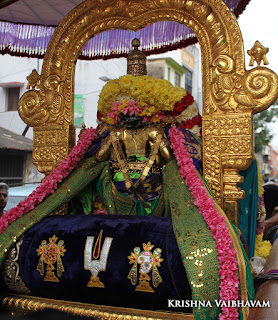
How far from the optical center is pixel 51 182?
8.63ft

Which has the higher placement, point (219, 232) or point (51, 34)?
point (51, 34)

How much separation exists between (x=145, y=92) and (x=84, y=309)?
5.47 feet

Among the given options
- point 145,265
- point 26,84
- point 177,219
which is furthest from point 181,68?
point 145,265

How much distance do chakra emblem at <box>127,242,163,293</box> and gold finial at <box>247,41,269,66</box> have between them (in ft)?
5.10

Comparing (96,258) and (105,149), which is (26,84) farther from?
(96,258)

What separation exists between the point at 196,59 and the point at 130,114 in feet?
36.6

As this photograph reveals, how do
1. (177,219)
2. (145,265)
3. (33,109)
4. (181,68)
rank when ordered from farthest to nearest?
(181,68) → (33,109) → (177,219) → (145,265)

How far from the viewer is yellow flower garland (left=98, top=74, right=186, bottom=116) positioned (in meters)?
2.77

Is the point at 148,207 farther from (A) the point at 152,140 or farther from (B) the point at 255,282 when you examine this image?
(B) the point at 255,282

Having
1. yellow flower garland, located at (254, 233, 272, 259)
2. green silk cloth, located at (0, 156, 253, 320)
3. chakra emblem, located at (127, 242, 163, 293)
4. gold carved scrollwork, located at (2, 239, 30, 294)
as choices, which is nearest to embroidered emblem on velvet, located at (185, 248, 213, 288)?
green silk cloth, located at (0, 156, 253, 320)

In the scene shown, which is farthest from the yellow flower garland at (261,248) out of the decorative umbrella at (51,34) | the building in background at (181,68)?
the building in background at (181,68)

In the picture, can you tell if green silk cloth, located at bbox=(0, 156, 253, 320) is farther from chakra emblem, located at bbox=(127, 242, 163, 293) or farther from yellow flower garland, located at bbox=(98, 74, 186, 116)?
yellow flower garland, located at bbox=(98, 74, 186, 116)

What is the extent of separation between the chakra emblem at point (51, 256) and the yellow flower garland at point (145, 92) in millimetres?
1296

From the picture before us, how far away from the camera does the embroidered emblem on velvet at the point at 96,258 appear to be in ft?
6.63
